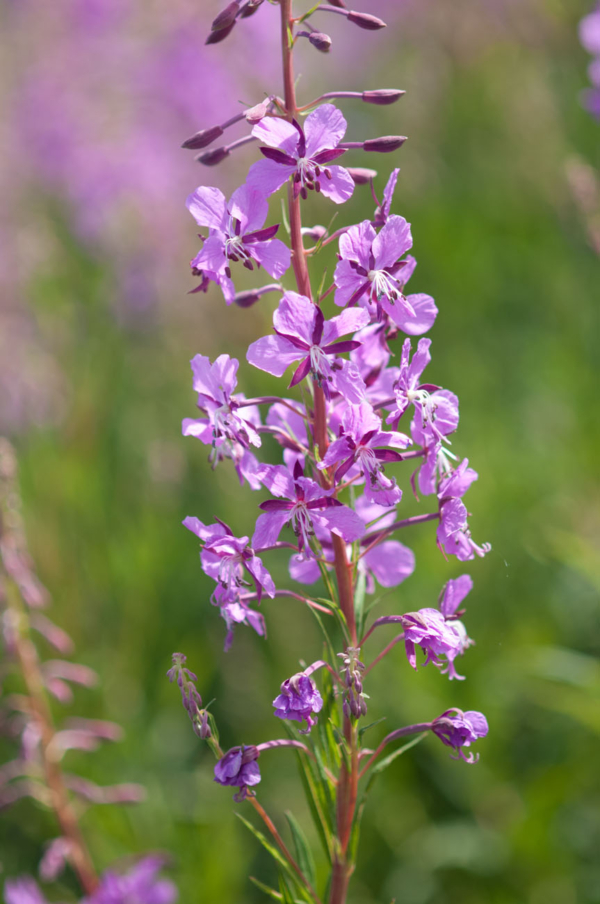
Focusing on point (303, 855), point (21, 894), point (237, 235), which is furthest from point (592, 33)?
point (21, 894)

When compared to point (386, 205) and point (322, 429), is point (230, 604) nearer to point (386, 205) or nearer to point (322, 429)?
point (322, 429)

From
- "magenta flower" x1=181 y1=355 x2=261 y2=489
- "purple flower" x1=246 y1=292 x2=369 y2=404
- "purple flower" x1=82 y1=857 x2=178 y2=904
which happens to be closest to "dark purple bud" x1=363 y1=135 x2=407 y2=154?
"purple flower" x1=246 y1=292 x2=369 y2=404

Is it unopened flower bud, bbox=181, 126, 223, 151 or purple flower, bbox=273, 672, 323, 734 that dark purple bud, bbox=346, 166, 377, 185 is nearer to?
unopened flower bud, bbox=181, 126, 223, 151

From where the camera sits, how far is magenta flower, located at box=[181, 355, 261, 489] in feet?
4.93

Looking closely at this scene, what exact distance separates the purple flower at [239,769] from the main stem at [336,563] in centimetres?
18

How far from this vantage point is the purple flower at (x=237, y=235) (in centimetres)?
147

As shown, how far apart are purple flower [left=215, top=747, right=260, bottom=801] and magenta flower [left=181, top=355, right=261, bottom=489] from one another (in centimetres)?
51

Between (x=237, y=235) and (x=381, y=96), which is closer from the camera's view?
(x=237, y=235)

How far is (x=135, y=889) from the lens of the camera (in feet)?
8.08

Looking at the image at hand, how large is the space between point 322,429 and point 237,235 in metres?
0.39

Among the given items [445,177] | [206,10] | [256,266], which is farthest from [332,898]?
[206,10]

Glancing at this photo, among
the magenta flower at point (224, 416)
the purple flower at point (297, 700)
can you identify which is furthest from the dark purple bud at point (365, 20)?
the purple flower at point (297, 700)

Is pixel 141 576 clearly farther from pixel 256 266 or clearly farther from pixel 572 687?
pixel 256 266

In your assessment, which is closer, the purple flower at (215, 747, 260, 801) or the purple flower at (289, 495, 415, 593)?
the purple flower at (215, 747, 260, 801)
